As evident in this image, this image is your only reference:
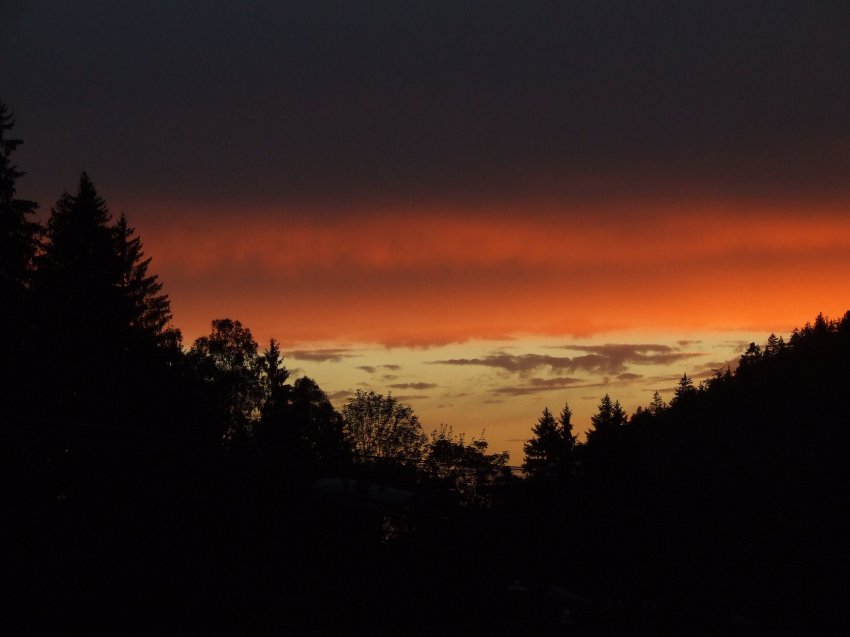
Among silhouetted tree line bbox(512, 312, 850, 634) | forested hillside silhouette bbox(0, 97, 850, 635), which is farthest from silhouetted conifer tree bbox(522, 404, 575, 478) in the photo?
forested hillside silhouette bbox(0, 97, 850, 635)

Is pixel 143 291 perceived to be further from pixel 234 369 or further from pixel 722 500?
pixel 722 500

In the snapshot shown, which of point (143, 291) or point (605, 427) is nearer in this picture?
point (143, 291)

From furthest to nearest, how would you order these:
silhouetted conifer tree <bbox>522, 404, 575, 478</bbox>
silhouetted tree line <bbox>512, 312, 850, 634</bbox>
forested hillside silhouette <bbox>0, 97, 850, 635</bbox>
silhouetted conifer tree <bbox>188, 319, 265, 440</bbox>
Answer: silhouetted conifer tree <bbox>522, 404, 575, 478</bbox>
silhouetted conifer tree <bbox>188, 319, 265, 440</bbox>
silhouetted tree line <bbox>512, 312, 850, 634</bbox>
forested hillside silhouette <bbox>0, 97, 850, 635</bbox>

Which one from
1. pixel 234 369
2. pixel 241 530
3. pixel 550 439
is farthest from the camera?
pixel 550 439

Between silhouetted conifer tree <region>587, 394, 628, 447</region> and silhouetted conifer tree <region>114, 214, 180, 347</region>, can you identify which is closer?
silhouetted conifer tree <region>114, 214, 180, 347</region>

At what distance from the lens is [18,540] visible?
3378cm

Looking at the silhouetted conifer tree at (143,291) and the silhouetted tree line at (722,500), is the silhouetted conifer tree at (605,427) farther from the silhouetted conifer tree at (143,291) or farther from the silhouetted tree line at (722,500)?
the silhouetted conifer tree at (143,291)

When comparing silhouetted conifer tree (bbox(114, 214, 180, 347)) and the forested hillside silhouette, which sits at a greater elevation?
silhouetted conifer tree (bbox(114, 214, 180, 347))

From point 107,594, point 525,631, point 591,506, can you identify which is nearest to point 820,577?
point 591,506

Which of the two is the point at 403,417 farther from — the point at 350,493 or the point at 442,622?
the point at 350,493

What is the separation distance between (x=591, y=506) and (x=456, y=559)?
28.1ft

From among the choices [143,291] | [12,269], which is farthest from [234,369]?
[12,269]

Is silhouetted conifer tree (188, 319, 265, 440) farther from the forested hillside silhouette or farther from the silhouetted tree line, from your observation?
the silhouetted tree line

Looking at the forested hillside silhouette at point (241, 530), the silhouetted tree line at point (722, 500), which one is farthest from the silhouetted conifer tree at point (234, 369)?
the silhouetted tree line at point (722, 500)
